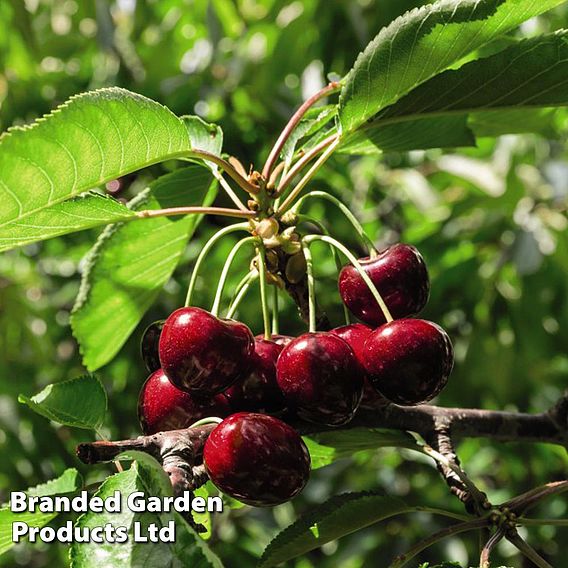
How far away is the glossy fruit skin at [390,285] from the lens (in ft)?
3.60

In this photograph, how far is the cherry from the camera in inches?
40.6

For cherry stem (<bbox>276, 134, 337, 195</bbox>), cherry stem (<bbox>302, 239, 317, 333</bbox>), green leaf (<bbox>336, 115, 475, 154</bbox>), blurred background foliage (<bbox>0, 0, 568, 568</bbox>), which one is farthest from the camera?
blurred background foliage (<bbox>0, 0, 568, 568</bbox>)

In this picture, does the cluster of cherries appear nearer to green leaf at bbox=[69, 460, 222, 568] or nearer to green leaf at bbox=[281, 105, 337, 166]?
green leaf at bbox=[69, 460, 222, 568]

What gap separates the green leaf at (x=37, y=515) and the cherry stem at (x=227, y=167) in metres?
0.46

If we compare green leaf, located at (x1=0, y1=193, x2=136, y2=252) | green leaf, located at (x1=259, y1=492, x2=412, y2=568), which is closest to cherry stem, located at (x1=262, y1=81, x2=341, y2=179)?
green leaf, located at (x1=0, y1=193, x2=136, y2=252)

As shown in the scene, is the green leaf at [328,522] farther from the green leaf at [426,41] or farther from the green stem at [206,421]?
the green leaf at [426,41]

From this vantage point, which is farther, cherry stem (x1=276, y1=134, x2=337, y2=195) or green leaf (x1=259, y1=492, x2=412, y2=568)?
cherry stem (x1=276, y1=134, x2=337, y2=195)

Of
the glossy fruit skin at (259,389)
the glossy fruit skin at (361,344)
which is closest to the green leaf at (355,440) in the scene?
the glossy fruit skin at (361,344)

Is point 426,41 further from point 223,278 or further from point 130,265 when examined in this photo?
point 130,265

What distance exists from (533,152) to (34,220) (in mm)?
2250

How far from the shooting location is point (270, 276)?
1.23 metres

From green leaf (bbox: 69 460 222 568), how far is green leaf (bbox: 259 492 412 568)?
1.19ft

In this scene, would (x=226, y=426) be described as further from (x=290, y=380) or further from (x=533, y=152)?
(x=533, y=152)

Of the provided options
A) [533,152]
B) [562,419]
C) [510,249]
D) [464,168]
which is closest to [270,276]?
[562,419]
